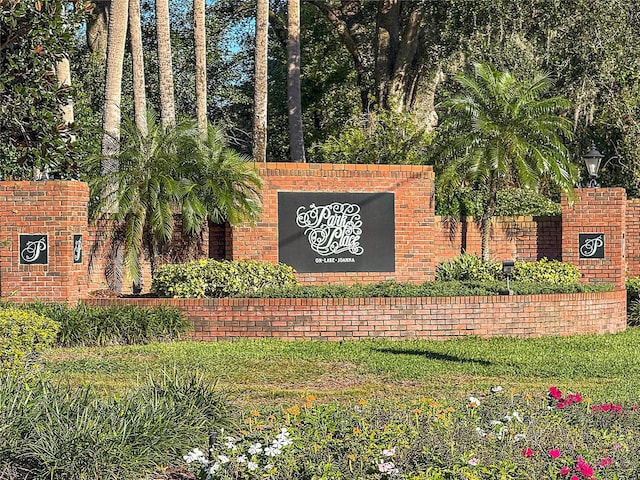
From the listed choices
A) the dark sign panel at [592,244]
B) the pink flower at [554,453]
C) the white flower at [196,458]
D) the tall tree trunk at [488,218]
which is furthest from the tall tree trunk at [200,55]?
the pink flower at [554,453]

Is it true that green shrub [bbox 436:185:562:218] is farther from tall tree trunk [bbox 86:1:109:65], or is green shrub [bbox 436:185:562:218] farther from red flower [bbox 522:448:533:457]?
tall tree trunk [bbox 86:1:109:65]

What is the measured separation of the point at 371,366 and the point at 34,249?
6259mm

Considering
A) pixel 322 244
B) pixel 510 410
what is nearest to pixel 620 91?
pixel 322 244

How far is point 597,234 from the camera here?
19562 millimetres

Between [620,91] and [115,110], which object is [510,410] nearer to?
[115,110]

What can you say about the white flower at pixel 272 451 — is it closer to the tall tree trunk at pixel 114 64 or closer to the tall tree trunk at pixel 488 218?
the tall tree trunk at pixel 488 218

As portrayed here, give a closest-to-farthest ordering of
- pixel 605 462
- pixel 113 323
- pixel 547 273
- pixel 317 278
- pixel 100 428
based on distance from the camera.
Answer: pixel 605 462
pixel 100 428
pixel 113 323
pixel 547 273
pixel 317 278

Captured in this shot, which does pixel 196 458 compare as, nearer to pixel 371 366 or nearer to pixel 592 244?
pixel 371 366

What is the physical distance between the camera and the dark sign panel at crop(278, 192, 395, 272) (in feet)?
61.4

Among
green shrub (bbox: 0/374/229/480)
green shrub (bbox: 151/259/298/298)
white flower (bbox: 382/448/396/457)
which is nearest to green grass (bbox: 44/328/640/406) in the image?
green shrub (bbox: 151/259/298/298)

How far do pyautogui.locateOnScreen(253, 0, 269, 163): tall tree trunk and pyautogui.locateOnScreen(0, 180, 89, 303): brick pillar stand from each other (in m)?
11.3

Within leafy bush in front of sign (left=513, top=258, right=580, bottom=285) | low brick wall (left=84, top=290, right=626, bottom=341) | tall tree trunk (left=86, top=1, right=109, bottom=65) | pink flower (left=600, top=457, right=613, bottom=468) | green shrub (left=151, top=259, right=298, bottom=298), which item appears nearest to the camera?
pink flower (left=600, top=457, right=613, bottom=468)

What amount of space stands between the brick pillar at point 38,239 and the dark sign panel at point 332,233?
13.7 ft

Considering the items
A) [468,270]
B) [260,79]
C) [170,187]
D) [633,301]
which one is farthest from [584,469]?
[260,79]
